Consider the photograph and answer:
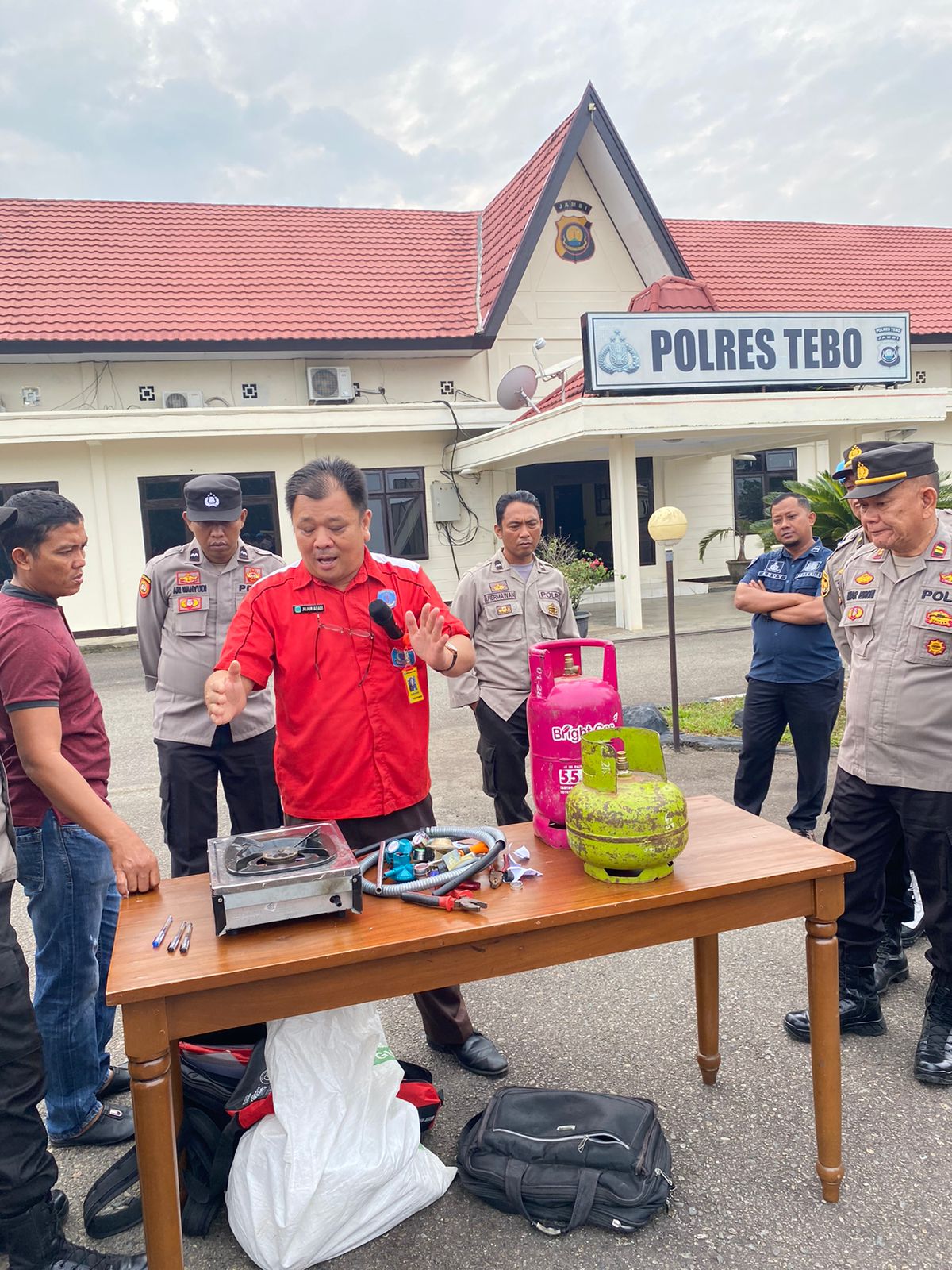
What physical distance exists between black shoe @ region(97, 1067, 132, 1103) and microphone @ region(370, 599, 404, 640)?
168cm

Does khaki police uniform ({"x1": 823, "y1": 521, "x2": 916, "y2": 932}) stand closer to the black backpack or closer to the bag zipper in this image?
the bag zipper

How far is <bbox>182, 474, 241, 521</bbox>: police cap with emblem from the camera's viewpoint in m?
3.62

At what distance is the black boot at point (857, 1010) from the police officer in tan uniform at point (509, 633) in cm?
167

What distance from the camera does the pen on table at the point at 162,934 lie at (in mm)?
1969

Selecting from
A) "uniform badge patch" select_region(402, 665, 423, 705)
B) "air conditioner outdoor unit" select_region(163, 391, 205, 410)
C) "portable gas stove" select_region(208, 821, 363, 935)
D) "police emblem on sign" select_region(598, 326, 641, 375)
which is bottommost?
"portable gas stove" select_region(208, 821, 363, 935)

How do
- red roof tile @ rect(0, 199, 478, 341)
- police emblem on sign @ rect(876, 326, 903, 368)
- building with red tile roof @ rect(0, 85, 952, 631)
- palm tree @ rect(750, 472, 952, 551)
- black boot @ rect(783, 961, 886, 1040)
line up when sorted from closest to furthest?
black boot @ rect(783, 961, 886, 1040) < palm tree @ rect(750, 472, 952, 551) < police emblem on sign @ rect(876, 326, 903, 368) < building with red tile roof @ rect(0, 85, 952, 631) < red roof tile @ rect(0, 199, 478, 341)

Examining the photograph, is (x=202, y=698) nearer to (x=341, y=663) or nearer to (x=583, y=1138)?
(x=341, y=663)

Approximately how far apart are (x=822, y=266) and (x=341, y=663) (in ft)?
68.6

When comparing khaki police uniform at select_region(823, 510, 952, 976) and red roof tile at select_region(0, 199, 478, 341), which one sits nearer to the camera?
khaki police uniform at select_region(823, 510, 952, 976)

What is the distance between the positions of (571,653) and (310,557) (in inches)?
34.1

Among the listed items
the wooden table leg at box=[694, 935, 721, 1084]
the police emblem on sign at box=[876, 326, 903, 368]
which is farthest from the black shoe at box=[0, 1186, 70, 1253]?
the police emblem on sign at box=[876, 326, 903, 368]

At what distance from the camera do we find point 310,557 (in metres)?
2.59

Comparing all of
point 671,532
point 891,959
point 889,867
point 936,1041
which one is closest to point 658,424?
point 671,532

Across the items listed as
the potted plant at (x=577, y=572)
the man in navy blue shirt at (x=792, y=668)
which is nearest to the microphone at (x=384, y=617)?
the man in navy blue shirt at (x=792, y=668)
